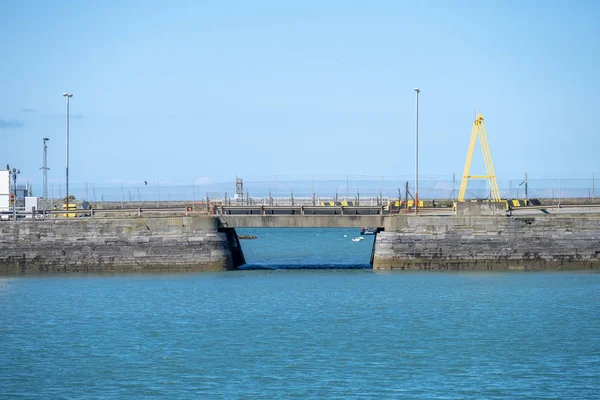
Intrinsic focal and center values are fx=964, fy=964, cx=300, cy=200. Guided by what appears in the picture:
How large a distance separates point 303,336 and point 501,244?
71.4 feet

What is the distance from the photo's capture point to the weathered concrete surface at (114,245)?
175 ft

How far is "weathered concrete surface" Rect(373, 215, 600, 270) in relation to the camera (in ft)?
172

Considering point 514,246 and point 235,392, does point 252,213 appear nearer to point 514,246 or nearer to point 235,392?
point 514,246

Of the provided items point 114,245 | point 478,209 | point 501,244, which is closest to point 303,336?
point 501,244

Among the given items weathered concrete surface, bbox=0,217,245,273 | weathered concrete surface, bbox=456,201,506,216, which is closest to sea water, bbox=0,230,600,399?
weathered concrete surface, bbox=0,217,245,273

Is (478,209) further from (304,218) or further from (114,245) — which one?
(114,245)

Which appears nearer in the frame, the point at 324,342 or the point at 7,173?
the point at 324,342

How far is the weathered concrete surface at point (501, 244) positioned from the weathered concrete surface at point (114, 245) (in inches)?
411

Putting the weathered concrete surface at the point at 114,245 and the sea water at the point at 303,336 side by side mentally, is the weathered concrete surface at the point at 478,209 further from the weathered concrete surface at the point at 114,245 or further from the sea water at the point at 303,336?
the weathered concrete surface at the point at 114,245

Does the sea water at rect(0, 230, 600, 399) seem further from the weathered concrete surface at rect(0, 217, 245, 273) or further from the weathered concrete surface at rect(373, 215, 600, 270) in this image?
the weathered concrete surface at rect(0, 217, 245, 273)

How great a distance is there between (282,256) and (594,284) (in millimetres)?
33353

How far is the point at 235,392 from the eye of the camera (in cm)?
2606

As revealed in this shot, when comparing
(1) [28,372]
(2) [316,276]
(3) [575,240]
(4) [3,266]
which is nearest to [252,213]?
(2) [316,276]

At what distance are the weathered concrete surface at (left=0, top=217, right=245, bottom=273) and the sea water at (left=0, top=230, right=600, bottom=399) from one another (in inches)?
73.6
